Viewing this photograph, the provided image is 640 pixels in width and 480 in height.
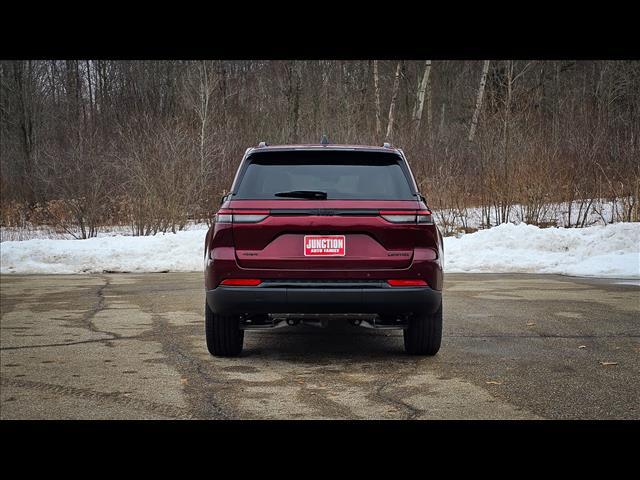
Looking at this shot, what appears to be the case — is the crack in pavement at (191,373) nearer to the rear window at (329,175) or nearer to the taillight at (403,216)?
the rear window at (329,175)

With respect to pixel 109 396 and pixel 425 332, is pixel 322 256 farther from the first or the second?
pixel 109 396

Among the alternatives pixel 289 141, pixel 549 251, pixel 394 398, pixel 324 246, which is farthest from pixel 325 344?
pixel 289 141

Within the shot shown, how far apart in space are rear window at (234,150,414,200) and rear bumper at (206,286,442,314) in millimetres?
811

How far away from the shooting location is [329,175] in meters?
6.68

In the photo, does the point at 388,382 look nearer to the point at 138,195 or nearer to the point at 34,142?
the point at 138,195

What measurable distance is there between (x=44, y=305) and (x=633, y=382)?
801cm

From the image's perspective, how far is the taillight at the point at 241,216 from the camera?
6.33 meters

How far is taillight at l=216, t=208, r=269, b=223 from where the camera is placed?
20.8 ft

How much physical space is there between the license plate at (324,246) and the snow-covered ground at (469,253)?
10.2m

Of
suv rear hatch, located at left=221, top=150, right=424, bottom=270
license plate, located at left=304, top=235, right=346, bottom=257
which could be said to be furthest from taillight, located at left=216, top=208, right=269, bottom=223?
license plate, located at left=304, top=235, right=346, bottom=257

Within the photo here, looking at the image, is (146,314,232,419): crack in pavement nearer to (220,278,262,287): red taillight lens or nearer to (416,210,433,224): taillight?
(220,278,262,287): red taillight lens

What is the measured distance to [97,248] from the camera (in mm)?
17547

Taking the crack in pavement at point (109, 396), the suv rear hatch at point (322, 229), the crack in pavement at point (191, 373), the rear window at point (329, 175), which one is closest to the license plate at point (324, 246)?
the suv rear hatch at point (322, 229)
